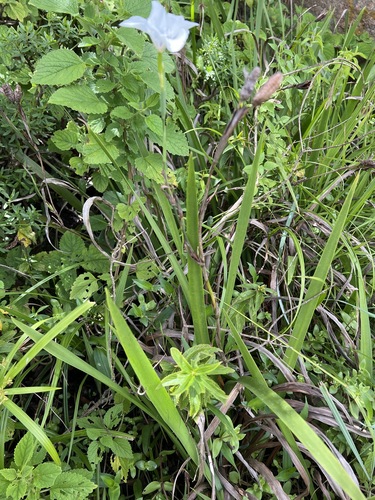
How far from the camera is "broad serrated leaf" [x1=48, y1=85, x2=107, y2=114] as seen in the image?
3.12 feet

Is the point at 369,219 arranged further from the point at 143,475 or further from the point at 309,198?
the point at 143,475

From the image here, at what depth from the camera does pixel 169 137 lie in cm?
106

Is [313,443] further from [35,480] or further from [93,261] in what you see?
[93,261]

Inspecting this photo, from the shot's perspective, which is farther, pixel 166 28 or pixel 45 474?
pixel 45 474

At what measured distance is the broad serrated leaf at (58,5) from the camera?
953mm

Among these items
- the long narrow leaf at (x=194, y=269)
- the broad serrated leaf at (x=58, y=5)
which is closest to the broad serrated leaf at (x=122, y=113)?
the broad serrated leaf at (x=58, y=5)

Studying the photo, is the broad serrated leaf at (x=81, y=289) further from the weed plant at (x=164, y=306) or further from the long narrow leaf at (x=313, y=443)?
the long narrow leaf at (x=313, y=443)

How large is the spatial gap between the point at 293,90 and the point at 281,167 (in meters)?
0.47

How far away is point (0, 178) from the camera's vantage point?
4.40 ft

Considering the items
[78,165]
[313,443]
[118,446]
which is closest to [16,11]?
[78,165]

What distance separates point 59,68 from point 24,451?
766 mm

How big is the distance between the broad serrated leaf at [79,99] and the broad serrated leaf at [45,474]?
69 cm

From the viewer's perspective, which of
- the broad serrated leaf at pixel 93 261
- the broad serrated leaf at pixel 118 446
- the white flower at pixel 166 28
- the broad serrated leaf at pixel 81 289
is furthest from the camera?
the broad serrated leaf at pixel 93 261

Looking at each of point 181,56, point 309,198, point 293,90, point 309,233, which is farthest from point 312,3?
point 309,233
